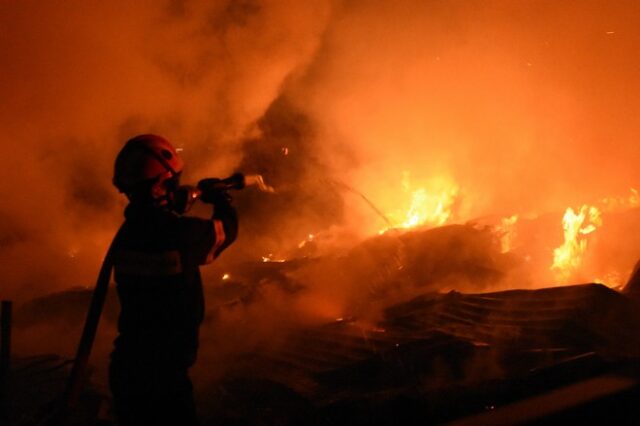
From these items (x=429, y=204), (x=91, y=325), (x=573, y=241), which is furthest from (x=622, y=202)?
(x=91, y=325)

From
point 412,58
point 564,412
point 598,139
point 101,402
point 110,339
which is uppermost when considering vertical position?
point 412,58

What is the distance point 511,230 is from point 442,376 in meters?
6.48

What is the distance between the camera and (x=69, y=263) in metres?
9.30

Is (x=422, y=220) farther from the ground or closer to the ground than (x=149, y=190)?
farther from the ground

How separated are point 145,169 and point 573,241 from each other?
8783mm

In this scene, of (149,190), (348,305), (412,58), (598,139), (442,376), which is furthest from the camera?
(412,58)

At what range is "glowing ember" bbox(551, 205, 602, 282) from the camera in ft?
29.4

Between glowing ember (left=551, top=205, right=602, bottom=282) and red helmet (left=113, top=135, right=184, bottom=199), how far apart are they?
7704 millimetres

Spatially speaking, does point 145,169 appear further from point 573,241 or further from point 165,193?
point 573,241

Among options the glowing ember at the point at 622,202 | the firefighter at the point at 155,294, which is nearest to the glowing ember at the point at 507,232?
the glowing ember at the point at 622,202

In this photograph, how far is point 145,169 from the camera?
8.15ft

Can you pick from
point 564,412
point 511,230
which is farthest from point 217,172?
point 564,412

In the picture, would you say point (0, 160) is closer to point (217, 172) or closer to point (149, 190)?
point (217, 172)

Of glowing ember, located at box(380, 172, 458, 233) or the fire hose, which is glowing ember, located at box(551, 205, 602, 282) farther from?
the fire hose
